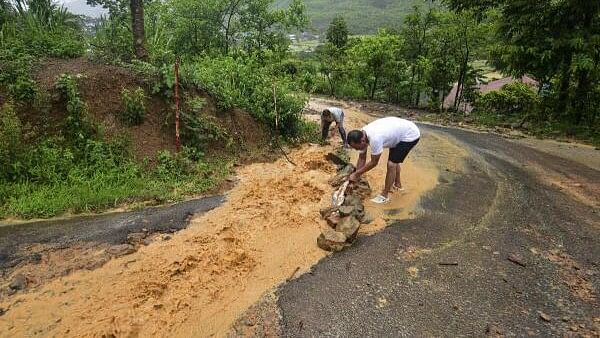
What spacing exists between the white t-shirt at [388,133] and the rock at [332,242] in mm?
1276

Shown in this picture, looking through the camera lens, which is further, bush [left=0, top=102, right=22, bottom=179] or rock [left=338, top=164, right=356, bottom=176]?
rock [left=338, top=164, right=356, bottom=176]

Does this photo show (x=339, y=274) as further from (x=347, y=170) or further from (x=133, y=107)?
(x=133, y=107)

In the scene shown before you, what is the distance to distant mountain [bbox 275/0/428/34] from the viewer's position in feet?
340

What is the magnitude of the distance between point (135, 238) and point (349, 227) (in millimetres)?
2640

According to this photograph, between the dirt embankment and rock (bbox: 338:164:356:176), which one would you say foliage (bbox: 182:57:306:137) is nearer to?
rock (bbox: 338:164:356:176)

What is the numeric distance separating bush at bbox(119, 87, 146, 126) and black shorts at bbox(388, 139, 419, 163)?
4.65 meters

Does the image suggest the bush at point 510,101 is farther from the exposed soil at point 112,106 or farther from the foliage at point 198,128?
the foliage at point 198,128

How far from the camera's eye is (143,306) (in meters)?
3.69

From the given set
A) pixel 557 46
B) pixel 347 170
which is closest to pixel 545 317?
pixel 347 170

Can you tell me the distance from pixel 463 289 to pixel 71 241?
14.8 ft

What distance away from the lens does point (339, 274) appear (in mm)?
4113

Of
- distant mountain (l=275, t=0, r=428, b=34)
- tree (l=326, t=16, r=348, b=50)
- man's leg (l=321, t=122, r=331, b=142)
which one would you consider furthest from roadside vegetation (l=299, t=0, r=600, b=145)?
distant mountain (l=275, t=0, r=428, b=34)

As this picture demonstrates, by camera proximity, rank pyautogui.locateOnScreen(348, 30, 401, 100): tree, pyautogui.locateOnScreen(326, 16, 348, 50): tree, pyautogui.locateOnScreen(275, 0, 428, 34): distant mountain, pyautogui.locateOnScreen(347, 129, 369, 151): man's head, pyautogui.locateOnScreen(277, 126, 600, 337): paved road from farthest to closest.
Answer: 1. pyautogui.locateOnScreen(275, 0, 428, 34): distant mountain
2. pyautogui.locateOnScreen(326, 16, 348, 50): tree
3. pyautogui.locateOnScreen(348, 30, 401, 100): tree
4. pyautogui.locateOnScreen(347, 129, 369, 151): man's head
5. pyautogui.locateOnScreen(277, 126, 600, 337): paved road

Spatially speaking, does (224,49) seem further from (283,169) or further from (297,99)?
(283,169)
